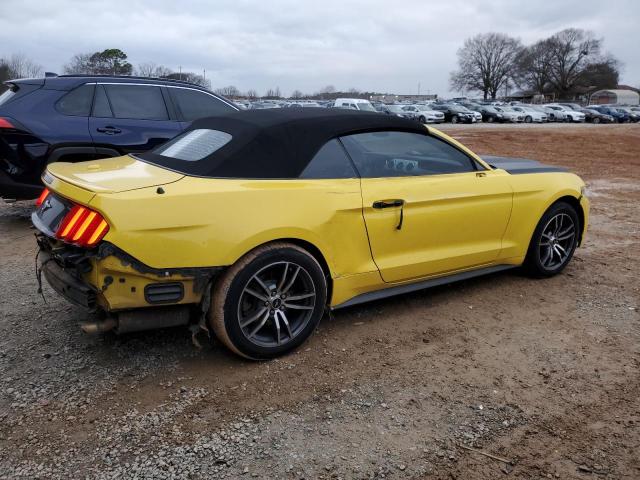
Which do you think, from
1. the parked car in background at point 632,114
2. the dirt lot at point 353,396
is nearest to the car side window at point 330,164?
the dirt lot at point 353,396

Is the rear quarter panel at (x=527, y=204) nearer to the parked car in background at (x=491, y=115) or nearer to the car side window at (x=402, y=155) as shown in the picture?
the car side window at (x=402, y=155)

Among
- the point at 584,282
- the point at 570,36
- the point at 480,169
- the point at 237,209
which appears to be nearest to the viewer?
the point at 237,209

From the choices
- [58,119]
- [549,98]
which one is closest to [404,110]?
[58,119]

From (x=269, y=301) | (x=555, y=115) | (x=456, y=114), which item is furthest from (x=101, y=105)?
(x=555, y=115)

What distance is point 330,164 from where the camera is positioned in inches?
141

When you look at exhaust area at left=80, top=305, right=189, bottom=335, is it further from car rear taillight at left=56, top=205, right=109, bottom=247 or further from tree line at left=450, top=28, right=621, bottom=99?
tree line at left=450, top=28, right=621, bottom=99

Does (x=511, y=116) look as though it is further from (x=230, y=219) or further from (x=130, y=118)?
(x=230, y=219)

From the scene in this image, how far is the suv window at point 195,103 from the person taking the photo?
22.5ft

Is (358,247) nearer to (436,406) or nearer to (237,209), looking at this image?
(237,209)

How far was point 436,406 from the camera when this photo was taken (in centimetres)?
292

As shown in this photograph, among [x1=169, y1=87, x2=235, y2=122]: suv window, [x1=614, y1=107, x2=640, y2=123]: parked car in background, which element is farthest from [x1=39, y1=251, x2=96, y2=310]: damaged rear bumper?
[x1=614, y1=107, x2=640, y2=123]: parked car in background

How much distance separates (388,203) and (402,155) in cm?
65

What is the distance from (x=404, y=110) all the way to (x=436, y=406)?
127ft

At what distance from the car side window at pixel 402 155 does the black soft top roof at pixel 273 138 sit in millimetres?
80
